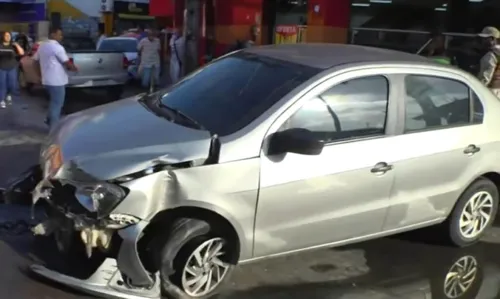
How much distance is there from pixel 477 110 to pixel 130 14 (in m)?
40.8

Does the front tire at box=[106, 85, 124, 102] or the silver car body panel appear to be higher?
the silver car body panel

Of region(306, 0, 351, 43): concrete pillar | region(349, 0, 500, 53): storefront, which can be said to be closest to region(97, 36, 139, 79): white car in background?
region(306, 0, 351, 43): concrete pillar

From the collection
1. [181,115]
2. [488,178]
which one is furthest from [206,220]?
[488,178]

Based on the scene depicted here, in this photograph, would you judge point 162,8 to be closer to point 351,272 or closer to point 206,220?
point 351,272

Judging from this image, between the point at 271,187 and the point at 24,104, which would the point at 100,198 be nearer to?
the point at 271,187

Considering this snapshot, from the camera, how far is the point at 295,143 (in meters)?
4.54

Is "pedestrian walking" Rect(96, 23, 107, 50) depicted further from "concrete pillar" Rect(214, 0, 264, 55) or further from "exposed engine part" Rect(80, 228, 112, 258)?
"exposed engine part" Rect(80, 228, 112, 258)

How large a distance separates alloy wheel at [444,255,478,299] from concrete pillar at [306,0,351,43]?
945 cm

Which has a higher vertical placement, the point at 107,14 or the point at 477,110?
the point at 107,14

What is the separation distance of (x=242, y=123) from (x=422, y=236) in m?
2.39

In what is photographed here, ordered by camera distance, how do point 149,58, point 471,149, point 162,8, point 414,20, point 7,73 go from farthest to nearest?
point 162,8, point 149,58, point 414,20, point 7,73, point 471,149

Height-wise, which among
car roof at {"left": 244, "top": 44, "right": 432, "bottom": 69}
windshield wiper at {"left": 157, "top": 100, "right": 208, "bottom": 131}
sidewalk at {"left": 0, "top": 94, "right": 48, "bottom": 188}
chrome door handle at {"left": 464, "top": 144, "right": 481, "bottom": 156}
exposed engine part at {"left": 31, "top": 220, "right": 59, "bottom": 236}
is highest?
car roof at {"left": 244, "top": 44, "right": 432, "bottom": 69}

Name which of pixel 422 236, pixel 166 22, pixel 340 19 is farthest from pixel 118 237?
pixel 166 22

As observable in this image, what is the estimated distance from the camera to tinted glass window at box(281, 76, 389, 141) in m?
4.87
